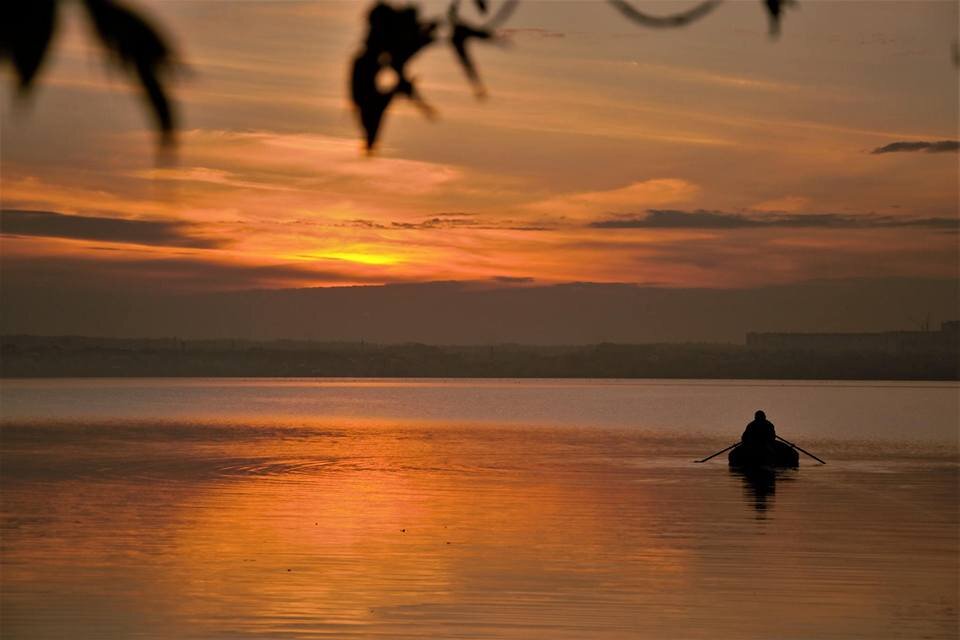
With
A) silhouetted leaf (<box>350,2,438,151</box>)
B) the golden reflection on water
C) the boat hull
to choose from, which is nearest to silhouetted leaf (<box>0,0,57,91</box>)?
silhouetted leaf (<box>350,2,438,151</box>)

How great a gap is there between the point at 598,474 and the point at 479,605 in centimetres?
2999

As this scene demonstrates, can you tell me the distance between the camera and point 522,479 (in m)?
46.7

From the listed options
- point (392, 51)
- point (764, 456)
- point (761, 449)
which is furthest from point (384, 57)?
point (764, 456)

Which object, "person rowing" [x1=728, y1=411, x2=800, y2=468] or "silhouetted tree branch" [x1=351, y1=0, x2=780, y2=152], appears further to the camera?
"person rowing" [x1=728, y1=411, x2=800, y2=468]

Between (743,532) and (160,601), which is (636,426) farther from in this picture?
(160,601)

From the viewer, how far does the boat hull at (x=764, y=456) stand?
45.0m

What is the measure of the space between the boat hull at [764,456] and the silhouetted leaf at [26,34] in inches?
1746

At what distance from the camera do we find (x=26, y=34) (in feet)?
5.10

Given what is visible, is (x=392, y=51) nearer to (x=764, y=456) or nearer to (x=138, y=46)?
(x=138, y=46)

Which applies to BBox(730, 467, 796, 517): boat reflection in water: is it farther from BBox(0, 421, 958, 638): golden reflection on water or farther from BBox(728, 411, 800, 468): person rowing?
BBox(728, 411, 800, 468): person rowing

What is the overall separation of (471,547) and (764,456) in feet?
67.0

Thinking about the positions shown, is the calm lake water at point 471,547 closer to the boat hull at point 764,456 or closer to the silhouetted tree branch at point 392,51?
the boat hull at point 764,456

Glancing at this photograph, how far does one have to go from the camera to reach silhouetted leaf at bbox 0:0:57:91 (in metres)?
1.52

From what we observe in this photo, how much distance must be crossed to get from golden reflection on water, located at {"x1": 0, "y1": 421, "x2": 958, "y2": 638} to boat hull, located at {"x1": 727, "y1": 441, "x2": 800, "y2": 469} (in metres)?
0.92
